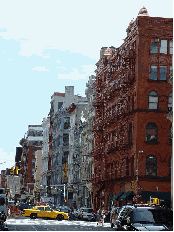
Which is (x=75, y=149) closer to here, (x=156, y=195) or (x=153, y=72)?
(x=153, y=72)

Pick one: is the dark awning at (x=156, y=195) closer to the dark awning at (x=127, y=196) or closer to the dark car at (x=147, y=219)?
the dark awning at (x=127, y=196)

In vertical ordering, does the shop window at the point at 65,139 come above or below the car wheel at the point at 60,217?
above

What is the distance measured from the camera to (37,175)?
180750 mm

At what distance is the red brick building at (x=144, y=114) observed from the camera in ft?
226

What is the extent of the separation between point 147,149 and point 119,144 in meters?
5.98

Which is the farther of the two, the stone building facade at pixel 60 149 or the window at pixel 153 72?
the stone building facade at pixel 60 149

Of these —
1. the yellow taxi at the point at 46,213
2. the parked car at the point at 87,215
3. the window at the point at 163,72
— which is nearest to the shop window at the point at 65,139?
the parked car at the point at 87,215

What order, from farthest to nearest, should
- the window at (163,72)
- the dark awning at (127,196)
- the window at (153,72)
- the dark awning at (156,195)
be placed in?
the window at (163,72), the window at (153,72), the dark awning at (127,196), the dark awning at (156,195)

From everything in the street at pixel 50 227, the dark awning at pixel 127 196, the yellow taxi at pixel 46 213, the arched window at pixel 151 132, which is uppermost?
the arched window at pixel 151 132

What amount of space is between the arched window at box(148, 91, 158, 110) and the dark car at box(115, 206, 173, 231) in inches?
1900

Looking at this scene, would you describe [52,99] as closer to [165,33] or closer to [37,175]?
[37,175]

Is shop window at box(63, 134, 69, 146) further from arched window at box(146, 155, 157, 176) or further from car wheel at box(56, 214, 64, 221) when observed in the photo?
car wheel at box(56, 214, 64, 221)

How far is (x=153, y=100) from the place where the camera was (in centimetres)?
7169

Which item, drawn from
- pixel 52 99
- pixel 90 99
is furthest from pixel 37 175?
pixel 90 99
